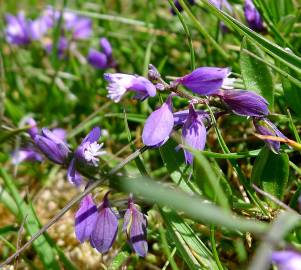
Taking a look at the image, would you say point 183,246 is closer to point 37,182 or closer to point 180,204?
point 180,204

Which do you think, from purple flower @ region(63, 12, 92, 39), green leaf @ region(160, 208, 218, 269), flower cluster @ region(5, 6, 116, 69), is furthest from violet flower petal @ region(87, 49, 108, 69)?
green leaf @ region(160, 208, 218, 269)

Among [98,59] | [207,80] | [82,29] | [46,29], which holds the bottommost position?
[46,29]

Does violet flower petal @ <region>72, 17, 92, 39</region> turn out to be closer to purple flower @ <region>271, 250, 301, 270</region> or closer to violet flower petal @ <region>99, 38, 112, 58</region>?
violet flower petal @ <region>99, 38, 112, 58</region>

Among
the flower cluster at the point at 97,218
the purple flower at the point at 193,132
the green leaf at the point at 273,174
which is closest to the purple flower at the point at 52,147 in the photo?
the flower cluster at the point at 97,218

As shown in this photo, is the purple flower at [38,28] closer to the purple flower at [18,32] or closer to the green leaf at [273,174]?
the purple flower at [18,32]

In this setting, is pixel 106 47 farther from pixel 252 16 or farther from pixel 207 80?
pixel 207 80

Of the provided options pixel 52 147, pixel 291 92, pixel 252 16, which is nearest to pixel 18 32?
pixel 252 16
